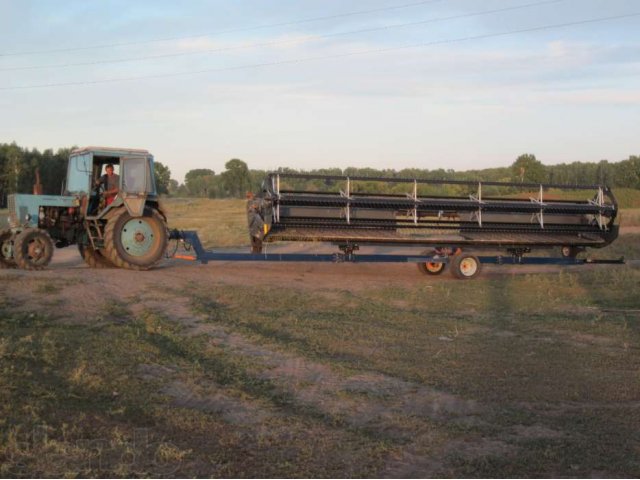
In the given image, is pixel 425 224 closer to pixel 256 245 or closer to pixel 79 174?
pixel 256 245

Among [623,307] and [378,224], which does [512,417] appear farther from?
[378,224]

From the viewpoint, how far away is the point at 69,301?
1152 cm

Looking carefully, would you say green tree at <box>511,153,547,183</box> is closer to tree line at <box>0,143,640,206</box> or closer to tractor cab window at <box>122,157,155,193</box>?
tree line at <box>0,143,640,206</box>

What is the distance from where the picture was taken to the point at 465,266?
57.4 ft

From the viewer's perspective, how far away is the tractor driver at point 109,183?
1598cm

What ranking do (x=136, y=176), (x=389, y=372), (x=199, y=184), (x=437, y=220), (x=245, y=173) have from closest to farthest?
1. (x=389, y=372)
2. (x=136, y=176)
3. (x=437, y=220)
4. (x=245, y=173)
5. (x=199, y=184)

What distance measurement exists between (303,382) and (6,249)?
10454 mm

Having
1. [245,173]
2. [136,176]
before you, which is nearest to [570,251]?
[136,176]

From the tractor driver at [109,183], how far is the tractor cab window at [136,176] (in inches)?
8.2

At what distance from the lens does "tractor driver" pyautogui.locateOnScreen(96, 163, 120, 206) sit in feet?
52.4

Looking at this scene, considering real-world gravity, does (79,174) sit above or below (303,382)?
above

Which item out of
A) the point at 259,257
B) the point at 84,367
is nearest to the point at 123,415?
the point at 84,367

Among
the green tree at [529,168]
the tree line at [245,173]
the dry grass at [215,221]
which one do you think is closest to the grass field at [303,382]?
the dry grass at [215,221]

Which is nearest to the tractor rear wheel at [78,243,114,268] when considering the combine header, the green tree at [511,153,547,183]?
the combine header
